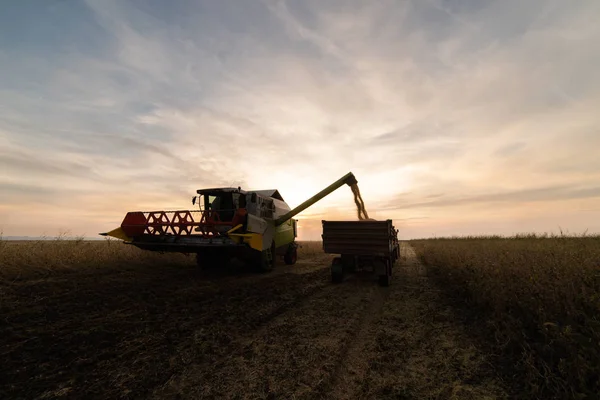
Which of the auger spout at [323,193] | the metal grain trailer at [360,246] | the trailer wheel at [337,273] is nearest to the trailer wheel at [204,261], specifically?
the auger spout at [323,193]

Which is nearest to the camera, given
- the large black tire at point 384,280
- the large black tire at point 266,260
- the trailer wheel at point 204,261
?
the large black tire at point 384,280

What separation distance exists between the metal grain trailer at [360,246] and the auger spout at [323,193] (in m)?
4.30

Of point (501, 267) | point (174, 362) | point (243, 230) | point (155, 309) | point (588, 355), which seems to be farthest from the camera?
point (243, 230)

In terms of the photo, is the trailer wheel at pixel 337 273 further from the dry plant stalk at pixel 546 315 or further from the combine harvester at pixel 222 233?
the dry plant stalk at pixel 546 315

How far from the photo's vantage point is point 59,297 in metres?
7.03

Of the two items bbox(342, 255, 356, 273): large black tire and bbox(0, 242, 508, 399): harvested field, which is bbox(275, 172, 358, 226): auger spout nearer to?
bbox(342, 255, 356, 273): large black tire

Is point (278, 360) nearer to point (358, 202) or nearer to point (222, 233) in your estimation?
point (222, 233)

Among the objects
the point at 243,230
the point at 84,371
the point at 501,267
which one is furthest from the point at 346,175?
the point at 84,371

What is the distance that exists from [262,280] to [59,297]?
604 centimetres

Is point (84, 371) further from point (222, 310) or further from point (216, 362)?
point (222, 310)

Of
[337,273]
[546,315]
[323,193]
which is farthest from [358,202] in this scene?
[546,315]

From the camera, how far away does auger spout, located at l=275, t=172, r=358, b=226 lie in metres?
15.7

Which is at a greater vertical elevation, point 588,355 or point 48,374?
point 588,355

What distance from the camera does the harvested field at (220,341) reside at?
13.1 feet
